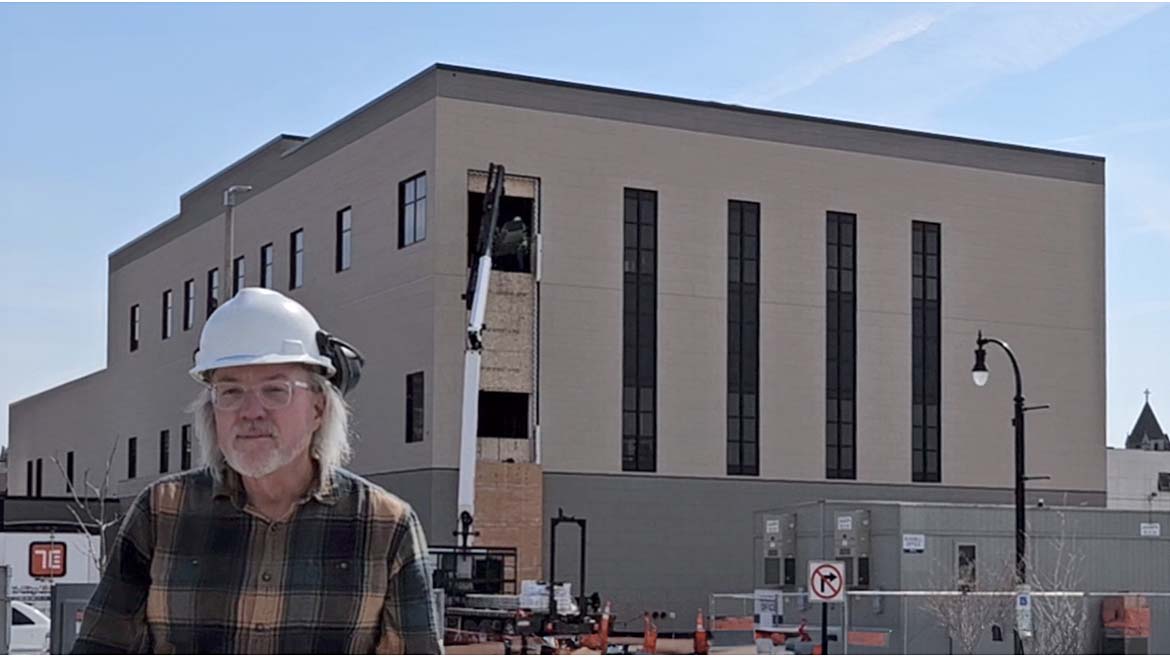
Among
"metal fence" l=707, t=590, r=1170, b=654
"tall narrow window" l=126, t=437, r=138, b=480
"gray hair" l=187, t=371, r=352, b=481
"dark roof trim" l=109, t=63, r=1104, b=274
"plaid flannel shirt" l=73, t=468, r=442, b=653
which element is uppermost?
"dark roof trim" l=109, t=63, r=1104, b=274

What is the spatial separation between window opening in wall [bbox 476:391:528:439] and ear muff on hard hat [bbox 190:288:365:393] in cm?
4372

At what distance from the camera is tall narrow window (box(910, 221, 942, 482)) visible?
53938 mm

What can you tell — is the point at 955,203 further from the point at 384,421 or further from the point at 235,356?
the point at 235,356

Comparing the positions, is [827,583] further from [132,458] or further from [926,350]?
[132,458]

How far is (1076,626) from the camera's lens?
1161 inches

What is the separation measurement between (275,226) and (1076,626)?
35644mm

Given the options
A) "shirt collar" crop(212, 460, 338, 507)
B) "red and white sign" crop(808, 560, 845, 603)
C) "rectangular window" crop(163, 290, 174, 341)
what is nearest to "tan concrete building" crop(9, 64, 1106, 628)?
"rectangular window" crop(163, 290, 174, 341)

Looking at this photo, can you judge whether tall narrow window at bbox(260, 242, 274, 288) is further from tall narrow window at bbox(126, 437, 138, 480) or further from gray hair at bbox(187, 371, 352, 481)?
gray hair at bbox(187, 371, 352, 481)

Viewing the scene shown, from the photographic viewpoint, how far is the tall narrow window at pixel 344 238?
5246cm

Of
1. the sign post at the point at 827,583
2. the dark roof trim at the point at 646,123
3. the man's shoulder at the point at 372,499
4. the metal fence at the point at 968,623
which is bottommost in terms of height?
the metal fence at the point at 968,623

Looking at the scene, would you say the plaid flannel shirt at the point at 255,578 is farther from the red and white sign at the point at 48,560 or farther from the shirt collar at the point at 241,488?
the red and white sign at the point at 48,560

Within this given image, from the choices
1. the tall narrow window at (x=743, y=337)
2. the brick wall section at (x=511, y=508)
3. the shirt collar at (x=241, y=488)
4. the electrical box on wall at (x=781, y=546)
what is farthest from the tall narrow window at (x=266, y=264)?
the shirt collar at (x=241, y=488)

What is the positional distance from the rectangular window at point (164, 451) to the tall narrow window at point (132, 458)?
382cm

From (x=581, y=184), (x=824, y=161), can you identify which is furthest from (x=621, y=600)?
(x=824, y=161)
